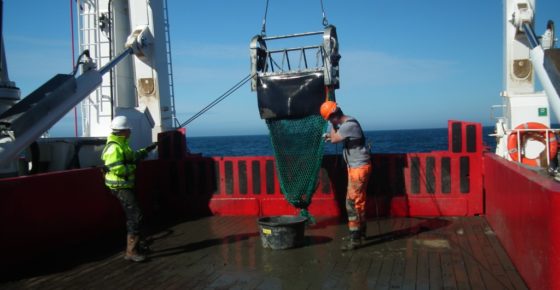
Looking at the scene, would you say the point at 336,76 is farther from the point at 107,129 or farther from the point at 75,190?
the point at 107,129

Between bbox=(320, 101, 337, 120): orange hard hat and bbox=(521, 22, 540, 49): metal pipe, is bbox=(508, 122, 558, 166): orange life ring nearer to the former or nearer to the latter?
bbox=(521, 22, 540, 49): metal pipe

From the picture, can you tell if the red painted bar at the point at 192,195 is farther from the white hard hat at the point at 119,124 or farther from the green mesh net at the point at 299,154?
the white hard hat at the point at 119,124

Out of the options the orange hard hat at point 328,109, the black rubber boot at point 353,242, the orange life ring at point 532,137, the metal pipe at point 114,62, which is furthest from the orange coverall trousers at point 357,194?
the metal pipe at point 114,62

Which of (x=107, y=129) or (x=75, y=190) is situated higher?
(x=107, y=129)

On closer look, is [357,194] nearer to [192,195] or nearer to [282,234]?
[282,234]

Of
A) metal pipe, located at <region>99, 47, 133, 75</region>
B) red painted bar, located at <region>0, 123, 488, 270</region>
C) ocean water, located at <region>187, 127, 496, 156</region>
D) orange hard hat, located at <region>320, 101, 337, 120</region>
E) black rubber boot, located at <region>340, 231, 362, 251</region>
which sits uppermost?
metal pipe, located at <region>99, 47, 133, 75</region>

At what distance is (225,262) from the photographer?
249 inches

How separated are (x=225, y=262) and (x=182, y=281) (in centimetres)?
81

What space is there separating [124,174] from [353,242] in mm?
3135

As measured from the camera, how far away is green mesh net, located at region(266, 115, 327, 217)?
7.84 m

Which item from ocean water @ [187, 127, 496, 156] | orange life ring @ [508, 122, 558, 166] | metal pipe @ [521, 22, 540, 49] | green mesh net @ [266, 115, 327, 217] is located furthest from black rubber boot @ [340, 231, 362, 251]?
metal pipe @ [521, 22, 540, 49]

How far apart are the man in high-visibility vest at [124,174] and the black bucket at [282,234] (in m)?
1.62

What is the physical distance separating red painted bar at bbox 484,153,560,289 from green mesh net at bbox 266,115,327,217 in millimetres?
2593

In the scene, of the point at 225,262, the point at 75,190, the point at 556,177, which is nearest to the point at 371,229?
the point at 225,262
